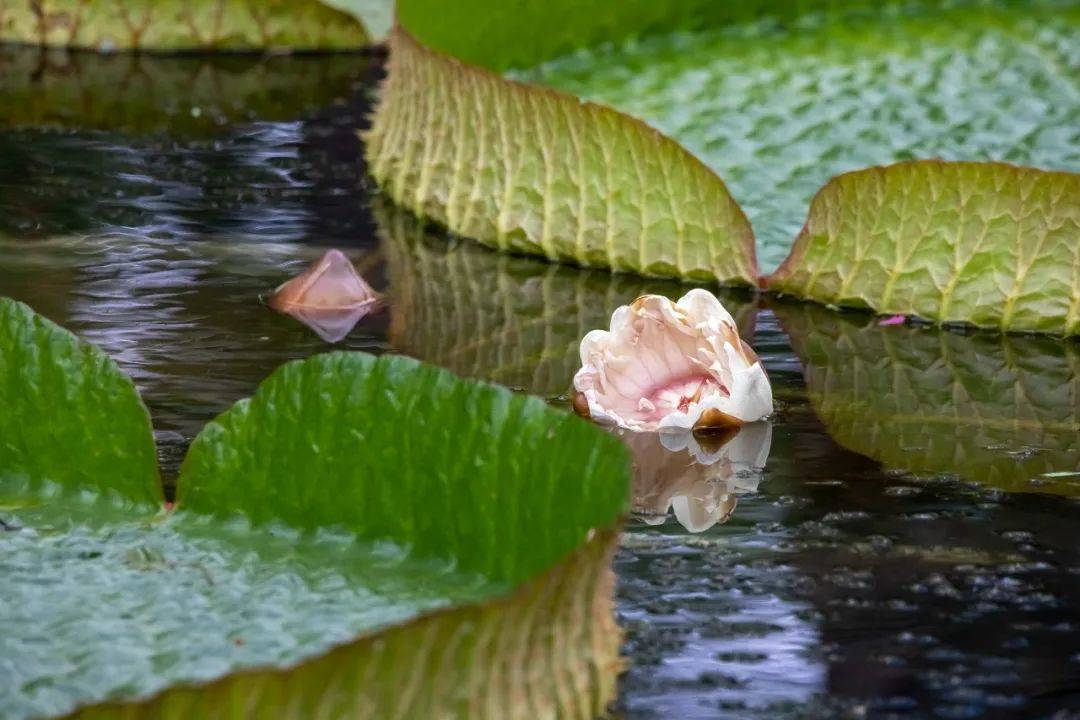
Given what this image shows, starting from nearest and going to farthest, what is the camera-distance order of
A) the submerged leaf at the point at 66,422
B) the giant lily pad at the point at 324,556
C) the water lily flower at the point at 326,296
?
1. the giant lily pad at the point at 324,556
2. the submerged leaf at the point at 66,422
3. the water lily flower at the point at 326,296

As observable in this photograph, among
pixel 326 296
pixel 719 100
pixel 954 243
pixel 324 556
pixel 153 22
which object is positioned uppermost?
pixel 153 22

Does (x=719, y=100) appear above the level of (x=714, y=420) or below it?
above

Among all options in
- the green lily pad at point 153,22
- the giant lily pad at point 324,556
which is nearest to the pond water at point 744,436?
the giant lily pad at point 324,556

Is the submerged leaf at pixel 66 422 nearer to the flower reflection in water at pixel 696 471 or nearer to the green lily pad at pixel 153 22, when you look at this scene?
the flower reflection in water at pixel 696 471

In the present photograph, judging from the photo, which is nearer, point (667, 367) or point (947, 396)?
point (667, 367)

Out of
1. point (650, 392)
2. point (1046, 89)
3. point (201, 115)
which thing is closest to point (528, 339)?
point (650, 392)

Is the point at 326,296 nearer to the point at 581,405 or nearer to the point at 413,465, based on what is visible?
the point at 581,405

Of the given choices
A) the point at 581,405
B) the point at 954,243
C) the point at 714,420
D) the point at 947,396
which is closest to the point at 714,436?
the point at 714,420
